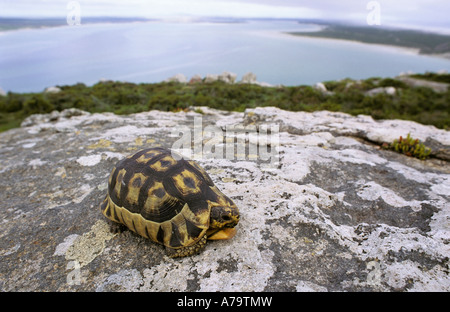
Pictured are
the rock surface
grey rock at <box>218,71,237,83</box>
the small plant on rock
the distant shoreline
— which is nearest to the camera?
the rock surface

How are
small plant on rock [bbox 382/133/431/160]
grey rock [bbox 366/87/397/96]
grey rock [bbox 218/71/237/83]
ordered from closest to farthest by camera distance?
small plant on rock [bbox 382/133/431/160] < grey rock [bbox 366/87/397/96] < grey rock [bbox 218/71/237/83]

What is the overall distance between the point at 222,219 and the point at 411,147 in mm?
5850

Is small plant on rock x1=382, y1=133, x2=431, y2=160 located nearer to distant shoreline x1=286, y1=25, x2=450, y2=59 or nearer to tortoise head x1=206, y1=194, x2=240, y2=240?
tortoise head x1=206, y1=194, x2=240, y2=240

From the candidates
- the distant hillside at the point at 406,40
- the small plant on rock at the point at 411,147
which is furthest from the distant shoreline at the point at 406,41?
the small plant on rock at the point at 411,147

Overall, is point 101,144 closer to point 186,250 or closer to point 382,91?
point 186,250

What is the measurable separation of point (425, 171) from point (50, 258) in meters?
7.14

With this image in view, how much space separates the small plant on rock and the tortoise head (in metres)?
5.50

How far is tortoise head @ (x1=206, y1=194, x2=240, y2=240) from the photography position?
3.14 m

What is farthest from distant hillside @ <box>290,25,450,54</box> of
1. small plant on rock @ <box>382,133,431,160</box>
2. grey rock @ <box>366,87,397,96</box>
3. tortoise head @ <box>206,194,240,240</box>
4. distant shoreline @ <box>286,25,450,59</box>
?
tortoise head @ <box>206,194,240,240</box>

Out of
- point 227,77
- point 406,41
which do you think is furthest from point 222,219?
point 406,41
